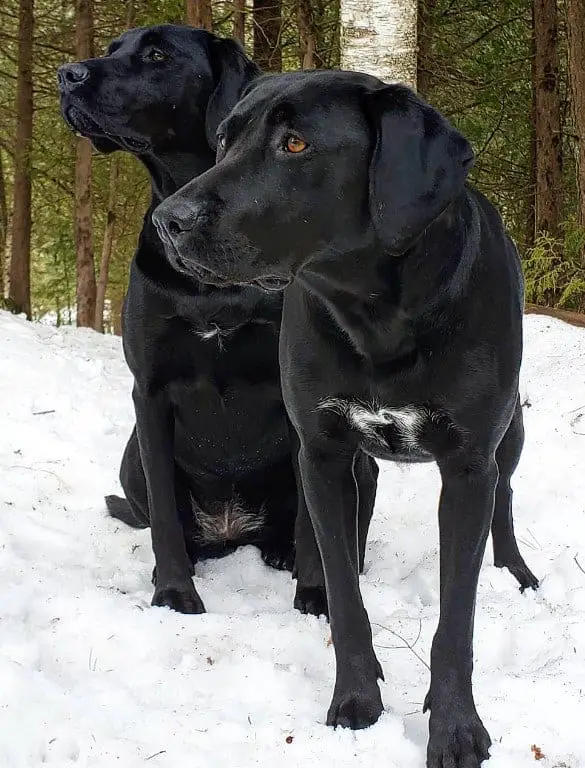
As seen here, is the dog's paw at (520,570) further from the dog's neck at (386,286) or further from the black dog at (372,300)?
the dog's neck at (386,286)

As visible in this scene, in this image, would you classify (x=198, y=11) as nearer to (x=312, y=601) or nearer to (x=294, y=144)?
(x=312, y=601)

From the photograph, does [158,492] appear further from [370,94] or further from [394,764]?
[370,94]

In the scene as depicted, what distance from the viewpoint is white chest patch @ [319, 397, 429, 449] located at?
2598mm

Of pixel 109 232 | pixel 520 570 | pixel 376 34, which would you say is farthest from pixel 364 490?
pixel 109 232

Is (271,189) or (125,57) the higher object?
(125,57)

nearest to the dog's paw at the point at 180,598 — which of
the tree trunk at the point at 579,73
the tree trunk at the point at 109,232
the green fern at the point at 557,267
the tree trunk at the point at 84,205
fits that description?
the green fern at the point at 557,267

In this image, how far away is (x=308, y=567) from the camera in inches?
143

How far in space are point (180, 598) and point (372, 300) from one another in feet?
5.20

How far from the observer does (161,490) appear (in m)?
3.64

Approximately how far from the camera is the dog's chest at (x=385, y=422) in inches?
102

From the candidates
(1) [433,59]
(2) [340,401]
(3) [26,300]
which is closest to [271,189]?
(2) [340,401]

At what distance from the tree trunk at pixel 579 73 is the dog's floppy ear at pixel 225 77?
245 inches

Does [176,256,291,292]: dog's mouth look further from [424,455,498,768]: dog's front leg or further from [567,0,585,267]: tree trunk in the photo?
[567,0,585,267]: tree trunk

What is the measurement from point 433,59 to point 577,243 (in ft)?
10.5
